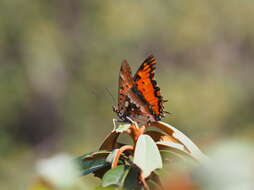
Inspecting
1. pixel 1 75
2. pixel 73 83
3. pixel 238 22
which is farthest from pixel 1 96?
pixel 238 22

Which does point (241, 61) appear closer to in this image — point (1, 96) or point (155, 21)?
point (155, 21)

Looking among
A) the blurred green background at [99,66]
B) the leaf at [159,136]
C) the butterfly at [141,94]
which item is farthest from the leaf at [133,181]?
the blurred green background at [99,66]

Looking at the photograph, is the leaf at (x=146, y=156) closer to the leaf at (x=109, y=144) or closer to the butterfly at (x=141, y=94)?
the leaf at (x=109, y=144)

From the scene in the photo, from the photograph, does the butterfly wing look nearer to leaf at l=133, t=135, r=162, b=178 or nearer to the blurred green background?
leaf at l=133, t=135, r=162, b=178

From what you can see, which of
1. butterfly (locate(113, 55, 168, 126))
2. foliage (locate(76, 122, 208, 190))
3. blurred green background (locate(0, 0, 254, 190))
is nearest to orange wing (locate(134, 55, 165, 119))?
butterfly (locate(113, 55, 168, 126))

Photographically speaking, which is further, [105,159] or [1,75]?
[1,75]

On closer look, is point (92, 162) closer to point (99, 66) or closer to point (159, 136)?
point (159, 136)
